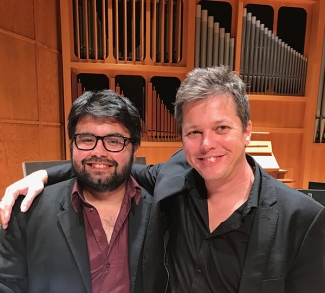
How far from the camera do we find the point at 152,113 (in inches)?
138

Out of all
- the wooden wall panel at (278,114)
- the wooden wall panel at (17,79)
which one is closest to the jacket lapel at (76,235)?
the wooden wall panel at (17,79)

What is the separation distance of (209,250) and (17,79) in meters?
2.66

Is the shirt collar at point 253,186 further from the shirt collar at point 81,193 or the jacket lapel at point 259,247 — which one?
the shirt collar at point 81,193

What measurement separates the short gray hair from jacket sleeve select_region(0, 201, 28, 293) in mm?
929

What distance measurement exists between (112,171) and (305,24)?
11.8ft

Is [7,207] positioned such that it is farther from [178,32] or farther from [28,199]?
[178,32]

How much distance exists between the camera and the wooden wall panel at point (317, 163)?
146 inches

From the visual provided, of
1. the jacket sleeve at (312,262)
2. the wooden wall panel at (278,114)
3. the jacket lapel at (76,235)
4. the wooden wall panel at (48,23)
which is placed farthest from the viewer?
the wooden wall panel at (278,114)

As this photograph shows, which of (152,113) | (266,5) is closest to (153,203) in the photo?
(152,113)

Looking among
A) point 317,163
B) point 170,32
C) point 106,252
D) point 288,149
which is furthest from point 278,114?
point 106,252

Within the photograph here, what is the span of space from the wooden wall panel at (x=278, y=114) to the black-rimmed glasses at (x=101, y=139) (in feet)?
8.91

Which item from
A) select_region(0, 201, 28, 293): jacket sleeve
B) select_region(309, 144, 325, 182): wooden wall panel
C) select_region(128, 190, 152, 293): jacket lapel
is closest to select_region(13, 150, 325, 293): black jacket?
select_region(128, 190, 152, 293): jacket lapel

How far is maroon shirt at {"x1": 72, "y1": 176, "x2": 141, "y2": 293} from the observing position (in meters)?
1.25

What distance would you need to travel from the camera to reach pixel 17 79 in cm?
288
